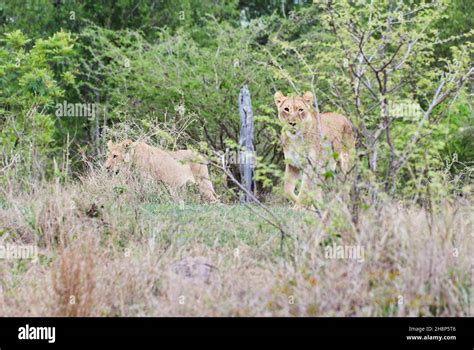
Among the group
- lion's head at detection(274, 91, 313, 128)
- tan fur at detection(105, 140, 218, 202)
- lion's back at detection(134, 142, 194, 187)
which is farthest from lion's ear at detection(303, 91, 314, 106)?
lion's back at detection(134, 142, 194, 187)

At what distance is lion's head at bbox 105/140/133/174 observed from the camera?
43.3ft

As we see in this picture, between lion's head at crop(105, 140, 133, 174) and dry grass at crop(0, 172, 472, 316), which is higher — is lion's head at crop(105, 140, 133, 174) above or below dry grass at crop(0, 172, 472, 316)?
above

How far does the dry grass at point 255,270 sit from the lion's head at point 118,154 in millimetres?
3594

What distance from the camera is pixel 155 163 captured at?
13.0m

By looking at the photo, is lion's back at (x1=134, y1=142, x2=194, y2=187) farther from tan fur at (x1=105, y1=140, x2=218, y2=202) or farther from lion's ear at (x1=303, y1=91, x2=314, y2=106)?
lion's ear at (x1=303, y1=91, x2=314, y2=106)

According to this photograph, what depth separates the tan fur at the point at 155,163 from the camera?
1299cm

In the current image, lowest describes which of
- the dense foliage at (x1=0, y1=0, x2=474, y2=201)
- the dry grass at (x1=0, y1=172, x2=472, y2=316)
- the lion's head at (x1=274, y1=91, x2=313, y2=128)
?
Result: the dry grass at (x1=0, y1=172, x2=472, y2=316)

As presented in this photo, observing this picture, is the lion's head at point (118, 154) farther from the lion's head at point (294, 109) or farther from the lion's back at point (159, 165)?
the lion's head at point (294, 109)

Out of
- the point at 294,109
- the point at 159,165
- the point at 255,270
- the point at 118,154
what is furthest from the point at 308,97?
the point at 255,270

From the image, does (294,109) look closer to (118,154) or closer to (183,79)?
(118,154)

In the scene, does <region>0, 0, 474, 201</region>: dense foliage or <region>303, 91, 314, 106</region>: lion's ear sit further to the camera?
<region>0, 0, 474, 201</region>: dense foliage
